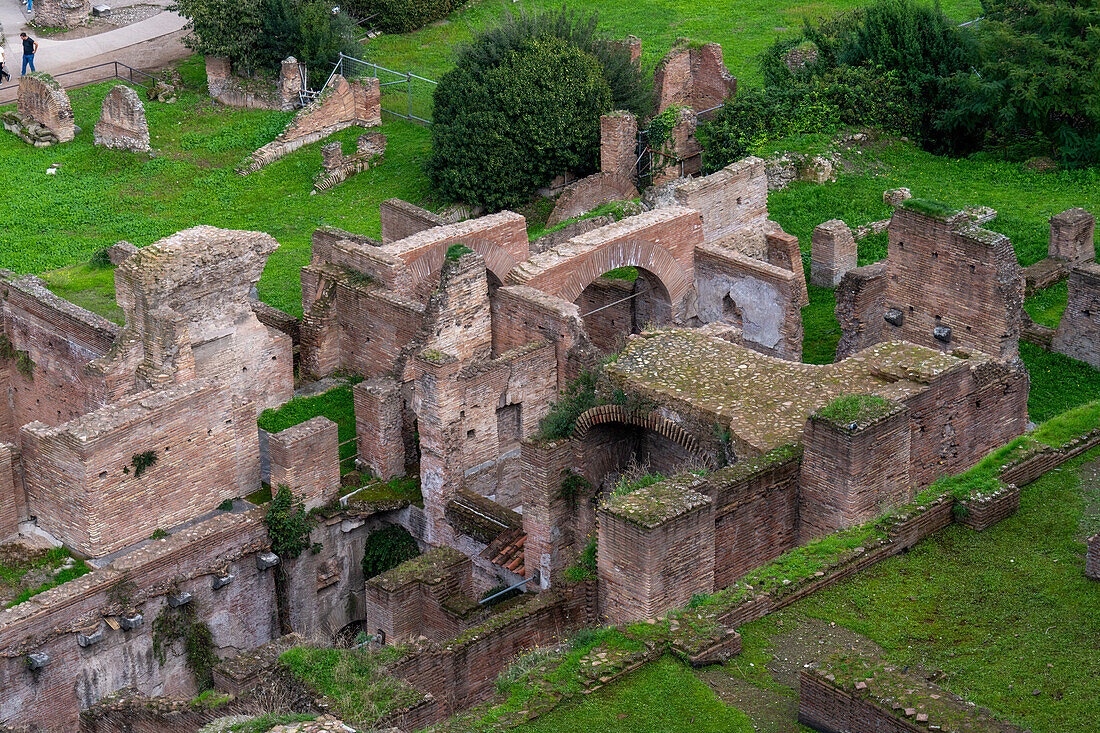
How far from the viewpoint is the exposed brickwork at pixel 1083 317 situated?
2097 cm

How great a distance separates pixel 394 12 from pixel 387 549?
2095 cm

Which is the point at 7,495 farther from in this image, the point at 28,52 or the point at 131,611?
the point at 28,52

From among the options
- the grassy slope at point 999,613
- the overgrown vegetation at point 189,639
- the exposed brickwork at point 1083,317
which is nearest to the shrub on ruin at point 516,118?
the exposed brickwork at point 1083,317

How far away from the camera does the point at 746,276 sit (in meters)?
21.2

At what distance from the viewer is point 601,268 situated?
2044cm

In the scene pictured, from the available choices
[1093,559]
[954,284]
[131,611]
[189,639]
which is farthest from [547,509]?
[954,284]

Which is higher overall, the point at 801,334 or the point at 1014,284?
the point at 1014,284

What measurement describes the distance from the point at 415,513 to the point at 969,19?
22443 millimetres

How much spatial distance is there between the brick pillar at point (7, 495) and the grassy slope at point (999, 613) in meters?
8.63

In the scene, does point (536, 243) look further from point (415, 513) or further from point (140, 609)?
point (140, 609)

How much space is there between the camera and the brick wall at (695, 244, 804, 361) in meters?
A: 21.0

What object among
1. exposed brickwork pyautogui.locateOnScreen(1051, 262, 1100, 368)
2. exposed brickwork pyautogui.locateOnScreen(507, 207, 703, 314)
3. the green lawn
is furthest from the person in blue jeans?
the green lawn

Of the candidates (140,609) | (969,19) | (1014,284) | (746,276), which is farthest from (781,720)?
(969,19)

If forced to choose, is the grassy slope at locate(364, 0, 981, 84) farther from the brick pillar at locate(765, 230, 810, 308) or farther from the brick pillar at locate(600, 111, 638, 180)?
the brick pillar at locate(765, 230, 810, 308)
